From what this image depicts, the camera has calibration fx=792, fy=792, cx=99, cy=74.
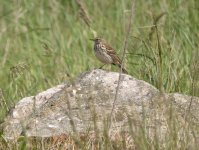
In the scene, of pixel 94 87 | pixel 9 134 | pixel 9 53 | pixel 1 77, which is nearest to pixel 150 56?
pixel 94 87

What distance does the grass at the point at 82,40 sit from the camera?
22.0 ft

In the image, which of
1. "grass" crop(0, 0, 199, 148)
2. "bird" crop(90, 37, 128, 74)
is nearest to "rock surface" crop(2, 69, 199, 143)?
"grass" crop(0, 0, 199, 148)

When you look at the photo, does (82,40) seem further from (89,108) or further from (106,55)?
(89,108)

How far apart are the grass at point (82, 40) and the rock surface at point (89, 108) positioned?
1.37 ft

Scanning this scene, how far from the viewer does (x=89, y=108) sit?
5.31m

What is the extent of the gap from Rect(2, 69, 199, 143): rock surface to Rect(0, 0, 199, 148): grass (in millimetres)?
418

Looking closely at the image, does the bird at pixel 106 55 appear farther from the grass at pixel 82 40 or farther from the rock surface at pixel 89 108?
the rock surface at pixel 89 108

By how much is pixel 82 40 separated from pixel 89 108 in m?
3.66

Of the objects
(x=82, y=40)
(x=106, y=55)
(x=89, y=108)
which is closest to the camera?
(x=89, y=108)

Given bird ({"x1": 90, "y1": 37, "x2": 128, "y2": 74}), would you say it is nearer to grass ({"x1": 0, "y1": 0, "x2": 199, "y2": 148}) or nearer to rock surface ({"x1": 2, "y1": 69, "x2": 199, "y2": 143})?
grass ({"x1": 0, "y1": 0, "x2": 199, "y2": 148})

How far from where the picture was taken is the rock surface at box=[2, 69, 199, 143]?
517 centimetres

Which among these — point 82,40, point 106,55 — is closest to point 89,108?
point 106,55

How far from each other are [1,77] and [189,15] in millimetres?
2120

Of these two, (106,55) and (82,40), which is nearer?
(106,55)
